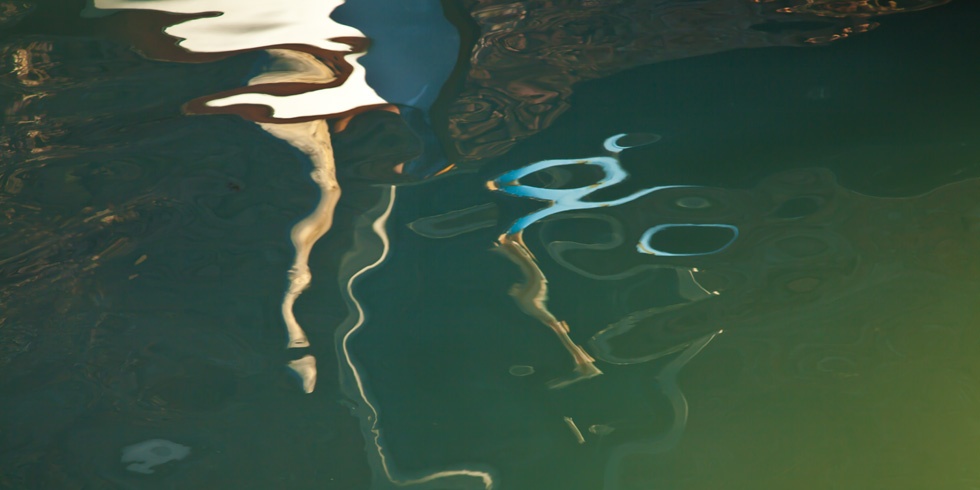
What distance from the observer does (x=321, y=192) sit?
0.91m

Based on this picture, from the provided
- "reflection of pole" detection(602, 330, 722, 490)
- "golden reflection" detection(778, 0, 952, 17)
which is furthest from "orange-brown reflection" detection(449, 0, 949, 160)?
"reflection of pole" detection(602, 330, 722, 490)

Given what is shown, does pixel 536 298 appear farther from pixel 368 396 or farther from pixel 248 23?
pixel 248 23

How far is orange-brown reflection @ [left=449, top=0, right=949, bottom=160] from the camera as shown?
3.03ft

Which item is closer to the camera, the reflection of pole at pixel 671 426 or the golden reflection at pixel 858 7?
the reflection of pole at pixel 671 426

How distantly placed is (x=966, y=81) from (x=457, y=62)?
63 centimetres

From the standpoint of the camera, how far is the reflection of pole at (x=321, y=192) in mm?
Result: 879

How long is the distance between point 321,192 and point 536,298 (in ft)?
0.93

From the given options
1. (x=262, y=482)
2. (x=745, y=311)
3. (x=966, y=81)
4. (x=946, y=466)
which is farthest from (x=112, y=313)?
(x=966, y=81)

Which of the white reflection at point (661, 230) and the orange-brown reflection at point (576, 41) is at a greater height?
the orange-brown reflection at point (576, 41)

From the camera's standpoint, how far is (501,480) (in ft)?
2.65

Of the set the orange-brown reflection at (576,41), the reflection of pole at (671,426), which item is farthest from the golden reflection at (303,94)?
the reflection of pole at (671,426)

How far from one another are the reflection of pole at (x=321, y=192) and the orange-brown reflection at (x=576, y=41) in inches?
6.1

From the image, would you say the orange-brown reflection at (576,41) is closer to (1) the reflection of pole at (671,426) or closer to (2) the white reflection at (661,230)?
(2) the white reflection at (661,230)

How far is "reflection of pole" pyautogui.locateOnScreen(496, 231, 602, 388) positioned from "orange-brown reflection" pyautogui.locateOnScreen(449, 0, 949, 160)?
0.12 m
